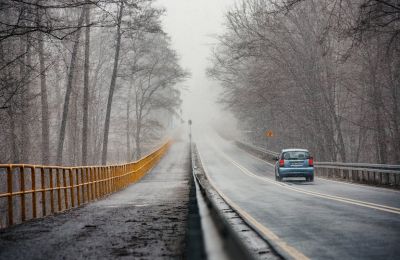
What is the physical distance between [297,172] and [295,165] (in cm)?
40

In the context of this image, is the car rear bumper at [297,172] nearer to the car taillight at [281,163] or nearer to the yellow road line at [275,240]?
the car taillight at [281,163]

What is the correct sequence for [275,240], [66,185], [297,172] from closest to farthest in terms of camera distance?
[275,240]
[66,185]
[297,172]

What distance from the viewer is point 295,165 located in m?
27.0

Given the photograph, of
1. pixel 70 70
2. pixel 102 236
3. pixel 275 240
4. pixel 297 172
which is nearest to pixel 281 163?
pixel 297 172

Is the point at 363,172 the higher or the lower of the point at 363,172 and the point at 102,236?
the lower

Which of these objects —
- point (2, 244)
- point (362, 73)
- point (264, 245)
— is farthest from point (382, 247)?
point (362, 73)

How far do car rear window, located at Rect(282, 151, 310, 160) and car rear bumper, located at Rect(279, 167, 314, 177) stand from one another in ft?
2.01

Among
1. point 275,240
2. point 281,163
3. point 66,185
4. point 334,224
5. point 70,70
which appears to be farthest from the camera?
point 281,163

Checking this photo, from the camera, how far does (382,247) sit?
6.97 metres

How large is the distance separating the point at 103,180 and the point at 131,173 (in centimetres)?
986

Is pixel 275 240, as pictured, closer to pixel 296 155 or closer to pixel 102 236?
pixel 102 236

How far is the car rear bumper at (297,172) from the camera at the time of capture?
26.7 metres

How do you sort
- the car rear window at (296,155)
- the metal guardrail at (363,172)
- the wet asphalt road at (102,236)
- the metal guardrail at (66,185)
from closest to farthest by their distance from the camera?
the wet asphalt road at (102,236) < the metal guardrail at (66,185) < the metal guardrail at (363,172) < the car rear window at (296,155)

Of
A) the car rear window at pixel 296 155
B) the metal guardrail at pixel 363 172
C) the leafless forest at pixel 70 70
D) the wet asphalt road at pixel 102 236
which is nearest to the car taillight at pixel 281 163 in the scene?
the car rear window at pixel 296 155
